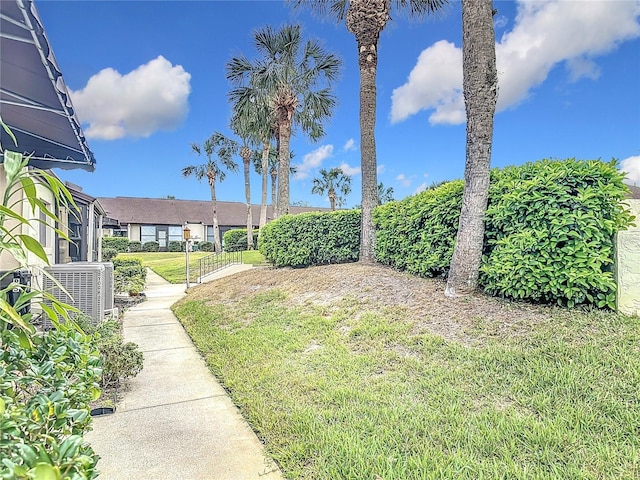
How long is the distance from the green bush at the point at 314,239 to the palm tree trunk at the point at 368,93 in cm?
88

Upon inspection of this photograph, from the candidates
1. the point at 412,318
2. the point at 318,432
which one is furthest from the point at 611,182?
the point at 318,432

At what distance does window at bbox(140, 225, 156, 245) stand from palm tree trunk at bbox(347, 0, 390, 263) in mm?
31233

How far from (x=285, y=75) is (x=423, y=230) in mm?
10909

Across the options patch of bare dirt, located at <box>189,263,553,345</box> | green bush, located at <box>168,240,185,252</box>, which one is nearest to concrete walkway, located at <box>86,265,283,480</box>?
patch of bare dirt, located at <box>189,263,553,345</box>

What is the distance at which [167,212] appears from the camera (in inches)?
1467

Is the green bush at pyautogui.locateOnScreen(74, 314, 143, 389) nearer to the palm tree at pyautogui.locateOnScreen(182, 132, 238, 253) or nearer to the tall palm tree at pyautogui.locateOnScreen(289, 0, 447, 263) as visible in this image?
the tall palm tree at pyautogui.locateOnScreen(289, 0, 447, 263)

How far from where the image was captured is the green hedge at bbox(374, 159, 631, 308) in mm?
4441

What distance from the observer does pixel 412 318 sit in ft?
17.1

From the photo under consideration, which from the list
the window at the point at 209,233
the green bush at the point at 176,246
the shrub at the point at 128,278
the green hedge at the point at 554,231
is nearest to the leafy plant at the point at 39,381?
the green hedge at the point at 554,231

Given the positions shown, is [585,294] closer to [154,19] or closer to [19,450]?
[19,450]

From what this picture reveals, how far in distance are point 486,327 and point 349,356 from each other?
178 cm

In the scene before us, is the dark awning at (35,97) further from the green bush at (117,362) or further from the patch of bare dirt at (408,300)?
the patch of bare dirt at (408,300)

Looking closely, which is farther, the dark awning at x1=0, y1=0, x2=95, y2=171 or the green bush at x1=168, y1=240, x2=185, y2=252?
the green bush at x1=168, y1=240, x2=185, y2=252

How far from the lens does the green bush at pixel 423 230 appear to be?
6.34 metres
